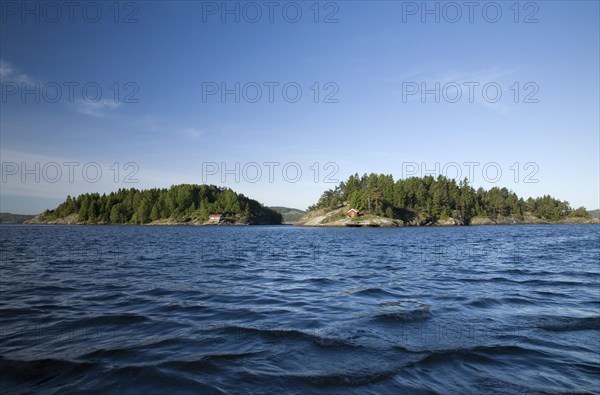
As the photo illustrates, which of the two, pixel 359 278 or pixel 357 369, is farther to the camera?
pixel 359 278

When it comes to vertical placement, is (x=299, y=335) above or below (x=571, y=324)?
above

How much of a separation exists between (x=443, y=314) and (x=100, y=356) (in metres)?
9.81

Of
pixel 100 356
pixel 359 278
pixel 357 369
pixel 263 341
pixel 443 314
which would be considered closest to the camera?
pixel 357 369

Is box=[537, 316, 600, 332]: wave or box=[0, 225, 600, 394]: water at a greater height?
box=[0, 225, 600, 394]: water

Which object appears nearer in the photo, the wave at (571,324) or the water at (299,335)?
the water at (299,335)

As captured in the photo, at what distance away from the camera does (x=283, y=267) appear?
23.7 m

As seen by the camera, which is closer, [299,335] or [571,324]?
[299,335]

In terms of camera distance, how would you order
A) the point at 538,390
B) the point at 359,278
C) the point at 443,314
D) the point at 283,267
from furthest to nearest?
the point at 283,267 → the point at 359,278 → the point at 443,314 → the point at 538,390

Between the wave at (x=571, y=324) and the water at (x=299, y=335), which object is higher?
the water at (x=299, y=335)

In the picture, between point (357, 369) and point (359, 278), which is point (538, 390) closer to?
point (357, 369)

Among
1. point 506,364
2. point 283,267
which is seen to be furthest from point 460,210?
point 506,364

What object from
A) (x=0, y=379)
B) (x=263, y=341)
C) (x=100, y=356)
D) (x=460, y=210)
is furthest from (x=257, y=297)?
(x=460, y=210)

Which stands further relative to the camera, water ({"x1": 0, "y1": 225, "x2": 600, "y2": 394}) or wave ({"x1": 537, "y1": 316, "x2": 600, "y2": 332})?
wave ({"x1": 537, "y1": 316, "x2": 600, "y2": 332})

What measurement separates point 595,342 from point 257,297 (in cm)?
1067
